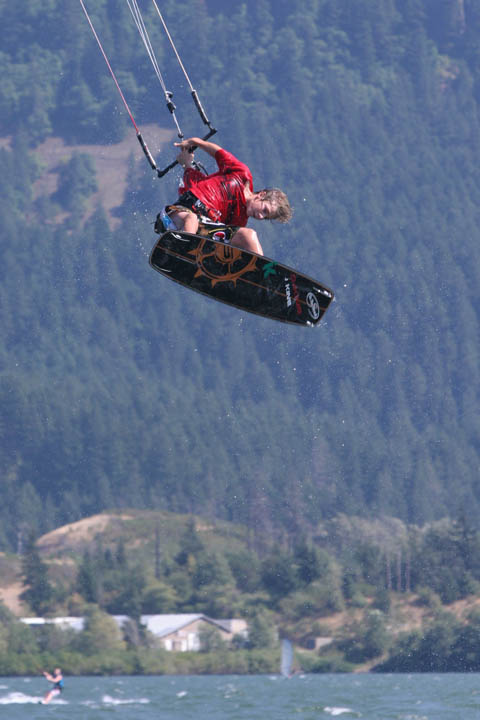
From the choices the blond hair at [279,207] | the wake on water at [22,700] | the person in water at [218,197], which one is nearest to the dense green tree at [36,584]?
the wake on water at [22,700]

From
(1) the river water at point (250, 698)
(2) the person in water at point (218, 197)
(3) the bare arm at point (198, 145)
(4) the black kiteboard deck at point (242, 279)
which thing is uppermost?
(3) the bare arm at point (198, 145)

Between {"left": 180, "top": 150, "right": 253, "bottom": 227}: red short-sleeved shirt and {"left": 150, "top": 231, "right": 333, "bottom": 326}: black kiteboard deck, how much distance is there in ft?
2.24

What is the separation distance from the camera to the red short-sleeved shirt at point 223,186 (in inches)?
699

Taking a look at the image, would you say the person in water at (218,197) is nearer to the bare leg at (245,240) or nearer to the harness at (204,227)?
the harness at (204,227)

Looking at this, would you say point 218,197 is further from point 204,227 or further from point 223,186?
point 204,227

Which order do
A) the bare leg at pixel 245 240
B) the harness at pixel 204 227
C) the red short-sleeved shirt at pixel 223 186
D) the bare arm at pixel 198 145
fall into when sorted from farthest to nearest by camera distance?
the bare leg at pixel 245 240
the harness at pixel 204 227
the red short-sleeved shirt at pixel 223 186
the bare arm at pixel 198 145

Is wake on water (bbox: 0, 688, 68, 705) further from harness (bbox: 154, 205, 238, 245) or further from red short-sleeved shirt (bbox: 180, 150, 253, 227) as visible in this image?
red short-sleeved shirt (bbox: 180, 150, 253, 227)

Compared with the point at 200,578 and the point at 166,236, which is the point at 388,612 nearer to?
the point at 200,578

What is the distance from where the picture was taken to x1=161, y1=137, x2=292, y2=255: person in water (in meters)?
17.6

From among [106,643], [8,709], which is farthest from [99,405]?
[8,709]

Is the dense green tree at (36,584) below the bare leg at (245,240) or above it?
above

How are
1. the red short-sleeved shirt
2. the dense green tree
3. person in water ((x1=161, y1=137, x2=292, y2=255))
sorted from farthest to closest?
the dense green tree < the red short-sleeved shirt < person in water ((x1=161, y1=137, x2=292, y2=255))

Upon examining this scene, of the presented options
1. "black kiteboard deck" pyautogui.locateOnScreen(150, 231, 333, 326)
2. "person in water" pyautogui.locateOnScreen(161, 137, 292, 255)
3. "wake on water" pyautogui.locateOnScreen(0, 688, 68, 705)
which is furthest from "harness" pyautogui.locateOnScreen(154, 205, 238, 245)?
"wake on water" pyautogui.locateOnScreen(0, 688, 68, 705)

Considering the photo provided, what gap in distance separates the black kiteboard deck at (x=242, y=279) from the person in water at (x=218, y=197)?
0.54m
